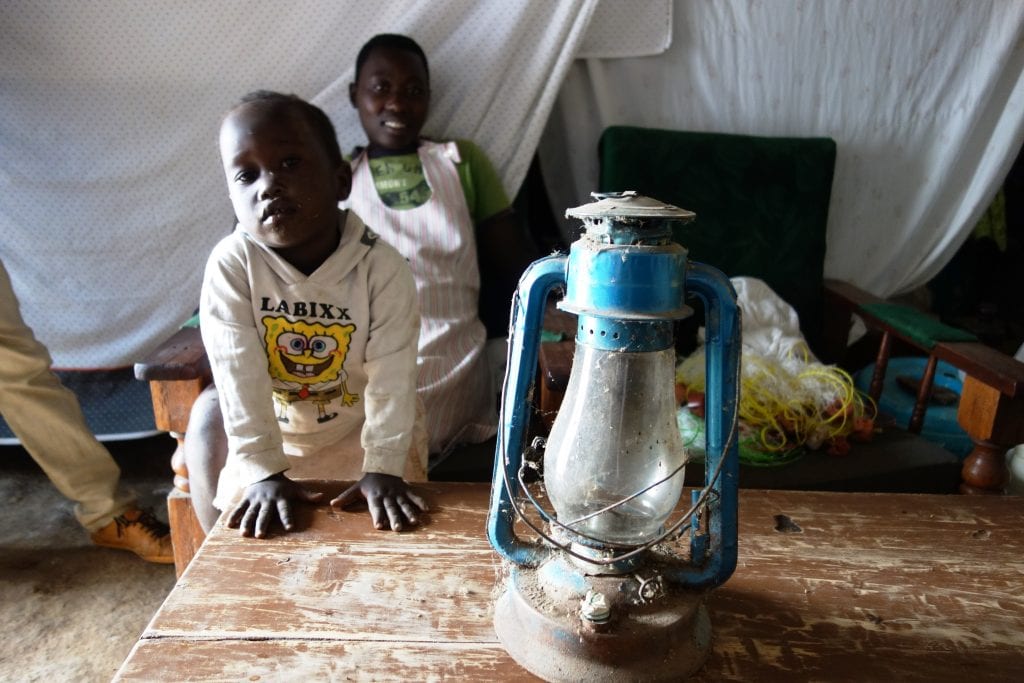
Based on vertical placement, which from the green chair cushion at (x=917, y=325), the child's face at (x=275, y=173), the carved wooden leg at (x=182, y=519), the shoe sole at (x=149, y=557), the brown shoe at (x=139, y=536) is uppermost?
the child's face at (x=275, y=173)

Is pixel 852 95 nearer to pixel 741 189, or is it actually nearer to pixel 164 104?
pixel 741 189

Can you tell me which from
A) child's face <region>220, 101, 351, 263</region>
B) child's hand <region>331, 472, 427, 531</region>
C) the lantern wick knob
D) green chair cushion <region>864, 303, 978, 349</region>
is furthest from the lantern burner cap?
green chair cushion <region>864, 303, 978, 349</region>

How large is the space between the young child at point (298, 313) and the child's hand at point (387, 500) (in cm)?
1

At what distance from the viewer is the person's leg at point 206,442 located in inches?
51.9

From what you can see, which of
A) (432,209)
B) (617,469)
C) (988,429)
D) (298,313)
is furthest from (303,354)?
(988,429)

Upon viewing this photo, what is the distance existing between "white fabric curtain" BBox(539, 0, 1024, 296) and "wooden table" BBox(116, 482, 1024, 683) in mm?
1408

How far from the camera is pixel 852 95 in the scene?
2.05 m

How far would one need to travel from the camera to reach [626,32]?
191 centimetres

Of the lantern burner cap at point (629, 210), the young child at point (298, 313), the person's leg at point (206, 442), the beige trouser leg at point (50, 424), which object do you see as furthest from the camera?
the beige trouser leg at point (50, 424)

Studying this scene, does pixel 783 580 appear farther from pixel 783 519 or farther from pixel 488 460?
pixel 488 460

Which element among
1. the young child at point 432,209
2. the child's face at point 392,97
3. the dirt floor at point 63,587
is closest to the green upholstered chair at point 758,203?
the young child at point 432,209

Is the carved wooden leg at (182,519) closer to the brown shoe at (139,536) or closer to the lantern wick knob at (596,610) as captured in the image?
the brown shoe at (139,536)

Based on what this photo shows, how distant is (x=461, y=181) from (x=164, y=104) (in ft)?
2.57

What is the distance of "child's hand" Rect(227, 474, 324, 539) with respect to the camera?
830mm
